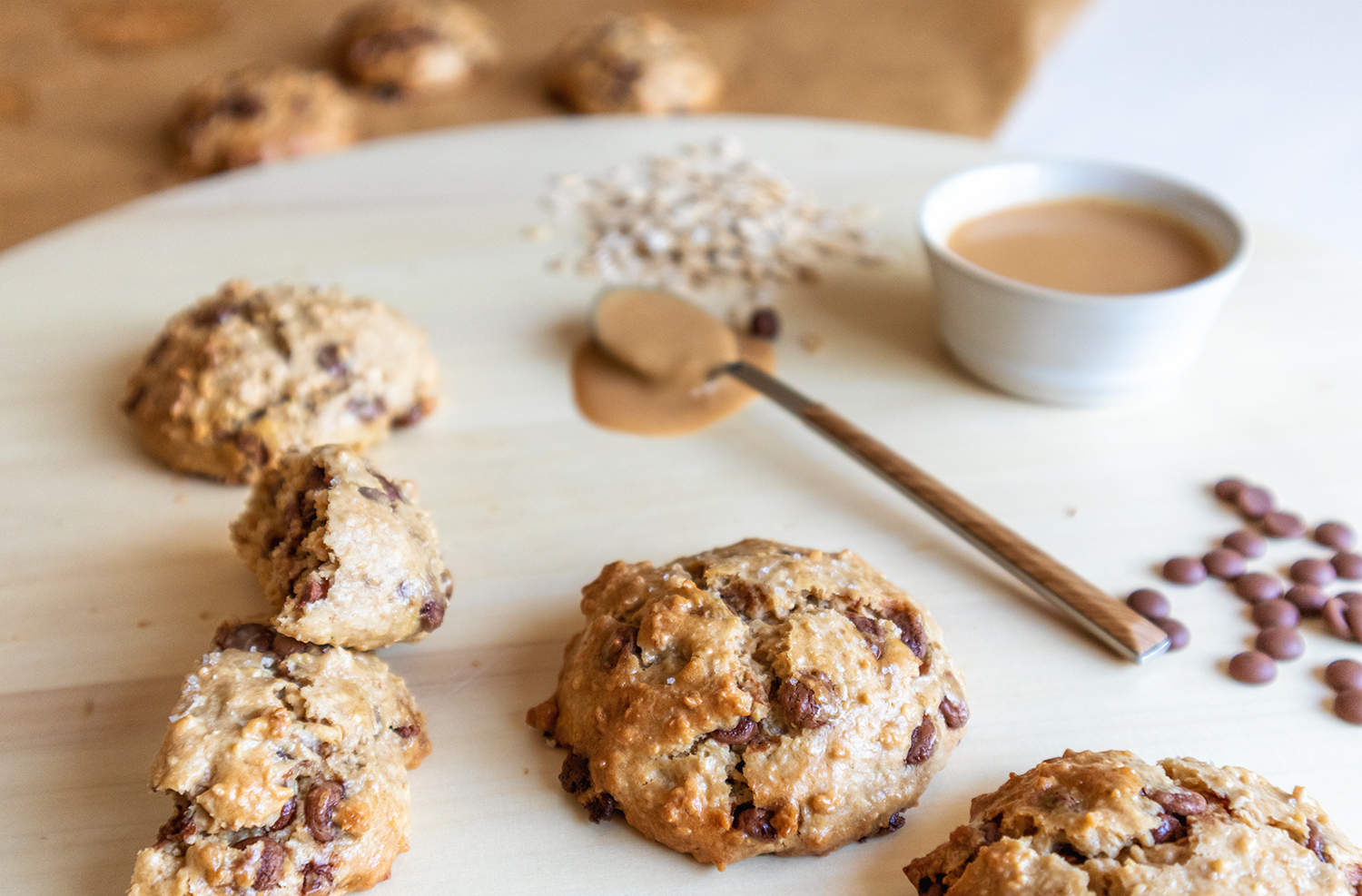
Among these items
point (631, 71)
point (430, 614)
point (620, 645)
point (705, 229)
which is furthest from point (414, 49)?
point (620, 645)

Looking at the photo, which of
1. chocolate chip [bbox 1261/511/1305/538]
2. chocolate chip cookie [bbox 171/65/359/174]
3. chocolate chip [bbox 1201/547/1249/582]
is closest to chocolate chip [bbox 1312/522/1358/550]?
chocolate chip [bbox 1261/511/1305/538]

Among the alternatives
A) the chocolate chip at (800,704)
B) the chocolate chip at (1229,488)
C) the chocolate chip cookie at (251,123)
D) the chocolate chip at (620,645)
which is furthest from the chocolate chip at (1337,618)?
the chocolate chip cookie at (251,123)

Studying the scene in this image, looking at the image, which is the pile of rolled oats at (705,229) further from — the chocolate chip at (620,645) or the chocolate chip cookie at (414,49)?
the chocolate chip cookie at (414,49)

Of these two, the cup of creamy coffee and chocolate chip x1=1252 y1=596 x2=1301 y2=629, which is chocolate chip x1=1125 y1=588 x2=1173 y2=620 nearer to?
chocolate chip x1=1252 y1=596 x2=1301 y2=629

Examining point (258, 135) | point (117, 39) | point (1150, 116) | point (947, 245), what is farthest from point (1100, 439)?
point (117, 39)

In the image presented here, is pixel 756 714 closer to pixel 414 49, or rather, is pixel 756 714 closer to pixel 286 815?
pixel 286 815

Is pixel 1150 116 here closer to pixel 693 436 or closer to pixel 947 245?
pixel 947 245
